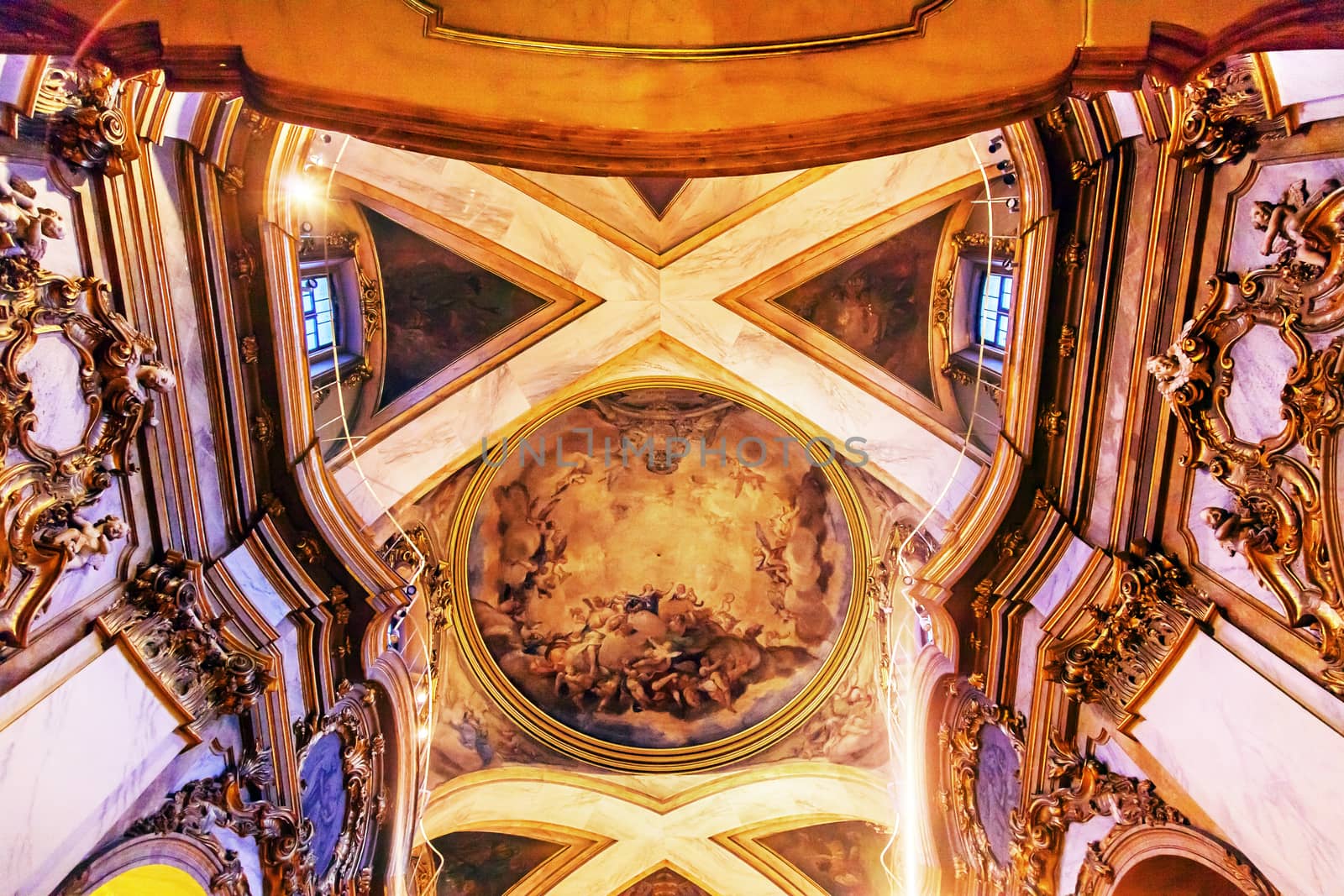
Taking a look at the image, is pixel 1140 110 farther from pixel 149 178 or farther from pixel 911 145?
pixel 149 178

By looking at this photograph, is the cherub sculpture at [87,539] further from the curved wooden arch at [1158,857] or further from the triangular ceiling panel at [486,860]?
the triangular ceiling panel at [486,860]

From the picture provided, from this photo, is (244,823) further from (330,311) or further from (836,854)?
(836,854)

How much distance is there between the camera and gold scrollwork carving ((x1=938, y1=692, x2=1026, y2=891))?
8.58 m

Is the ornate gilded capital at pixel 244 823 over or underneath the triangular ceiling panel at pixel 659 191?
underneath

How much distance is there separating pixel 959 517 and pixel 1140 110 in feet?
14.9

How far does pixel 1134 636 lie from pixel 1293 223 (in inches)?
139

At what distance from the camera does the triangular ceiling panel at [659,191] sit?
11.7 m

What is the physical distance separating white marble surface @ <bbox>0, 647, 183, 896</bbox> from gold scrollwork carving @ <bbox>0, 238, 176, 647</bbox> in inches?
25.5

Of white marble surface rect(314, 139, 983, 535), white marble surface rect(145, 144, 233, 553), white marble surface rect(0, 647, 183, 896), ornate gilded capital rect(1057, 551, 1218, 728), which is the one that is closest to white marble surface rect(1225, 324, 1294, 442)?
ornate gilded capital rect(1057, 551, 1218, 728)

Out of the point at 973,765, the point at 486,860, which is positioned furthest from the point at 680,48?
the point at 486,860

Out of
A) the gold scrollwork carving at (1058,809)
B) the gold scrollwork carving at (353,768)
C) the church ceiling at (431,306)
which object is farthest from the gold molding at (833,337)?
the gold scrollwork carving at (353,768)

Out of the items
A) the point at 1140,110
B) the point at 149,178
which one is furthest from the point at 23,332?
the point at 1140,110

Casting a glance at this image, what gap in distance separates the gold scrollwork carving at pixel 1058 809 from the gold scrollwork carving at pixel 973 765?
1.70ft

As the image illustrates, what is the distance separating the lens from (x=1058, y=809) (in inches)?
299
